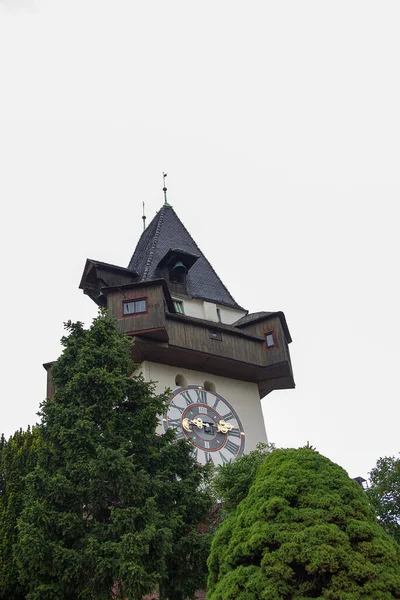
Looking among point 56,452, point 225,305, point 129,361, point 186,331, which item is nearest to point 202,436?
point 186,331

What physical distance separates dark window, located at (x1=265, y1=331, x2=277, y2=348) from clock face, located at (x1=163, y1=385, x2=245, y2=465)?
238 centimetres

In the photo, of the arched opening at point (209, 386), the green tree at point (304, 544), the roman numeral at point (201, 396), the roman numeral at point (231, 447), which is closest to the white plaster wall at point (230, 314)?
the arched opening at point (209, 386)

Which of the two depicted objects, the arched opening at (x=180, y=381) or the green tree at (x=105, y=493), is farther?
the arched opening at (x=180, y=381)

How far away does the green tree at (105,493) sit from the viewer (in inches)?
396

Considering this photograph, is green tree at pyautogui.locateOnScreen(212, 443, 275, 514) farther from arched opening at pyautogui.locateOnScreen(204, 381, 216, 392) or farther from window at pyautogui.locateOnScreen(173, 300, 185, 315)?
window at pyautogui.locateOnScreen(173, 300, 185, 315)

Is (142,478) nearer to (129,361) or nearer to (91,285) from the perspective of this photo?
(129,361)

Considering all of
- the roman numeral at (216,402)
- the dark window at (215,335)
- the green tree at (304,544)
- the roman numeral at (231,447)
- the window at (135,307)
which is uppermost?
the window at (135,307)

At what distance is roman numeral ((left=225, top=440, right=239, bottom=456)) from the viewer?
2014 cm

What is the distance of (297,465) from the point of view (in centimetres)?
979

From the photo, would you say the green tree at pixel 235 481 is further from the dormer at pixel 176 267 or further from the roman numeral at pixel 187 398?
the dormer at pixel 176 267

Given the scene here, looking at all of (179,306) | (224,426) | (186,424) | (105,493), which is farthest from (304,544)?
(179,306)

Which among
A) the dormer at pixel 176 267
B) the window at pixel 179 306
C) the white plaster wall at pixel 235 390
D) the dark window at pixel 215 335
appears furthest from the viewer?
the dormer at pixel 176 267

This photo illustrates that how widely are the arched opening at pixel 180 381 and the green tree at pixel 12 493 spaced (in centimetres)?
730

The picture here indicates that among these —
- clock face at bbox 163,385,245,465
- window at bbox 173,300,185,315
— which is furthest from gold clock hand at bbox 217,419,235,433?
window at bbox 173,300,185,315
